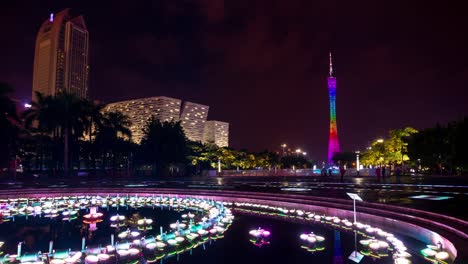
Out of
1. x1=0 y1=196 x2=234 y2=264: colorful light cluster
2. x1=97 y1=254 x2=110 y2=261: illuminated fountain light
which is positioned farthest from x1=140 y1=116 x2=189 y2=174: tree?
x1=97 y1=254 x2=110 y2=261: illuminated fountain light

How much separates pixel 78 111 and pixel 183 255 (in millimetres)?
45372

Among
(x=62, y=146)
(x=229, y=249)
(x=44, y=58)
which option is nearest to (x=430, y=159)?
(x=229, y=249)

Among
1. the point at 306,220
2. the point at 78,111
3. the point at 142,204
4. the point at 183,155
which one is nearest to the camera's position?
the point at 306,220

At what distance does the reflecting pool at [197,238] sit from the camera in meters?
9.54

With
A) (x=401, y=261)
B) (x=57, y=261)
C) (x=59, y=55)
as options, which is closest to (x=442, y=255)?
(x=401, y=261)

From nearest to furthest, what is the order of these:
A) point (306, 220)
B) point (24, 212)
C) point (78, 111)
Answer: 1. point (306, 220)
2. point (24, 212)
3. point (78, 111)

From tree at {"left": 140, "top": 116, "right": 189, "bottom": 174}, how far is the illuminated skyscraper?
12736cm

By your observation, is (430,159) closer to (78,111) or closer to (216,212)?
(216,212)

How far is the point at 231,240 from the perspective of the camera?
11734 millimetres

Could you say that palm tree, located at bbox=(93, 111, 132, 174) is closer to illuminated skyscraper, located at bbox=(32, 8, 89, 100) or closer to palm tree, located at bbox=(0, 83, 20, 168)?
palm tree, located at bbox=(0, 83, 20, 168)

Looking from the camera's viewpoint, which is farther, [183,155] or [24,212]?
[183,155]

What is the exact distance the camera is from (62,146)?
172ft

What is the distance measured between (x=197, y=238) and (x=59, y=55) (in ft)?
594

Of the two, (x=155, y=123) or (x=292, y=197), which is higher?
(x=155, y=123)
